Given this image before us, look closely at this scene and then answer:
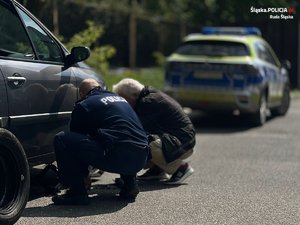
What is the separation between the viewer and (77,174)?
579 centimetres

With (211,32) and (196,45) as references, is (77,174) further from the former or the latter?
(211,32)

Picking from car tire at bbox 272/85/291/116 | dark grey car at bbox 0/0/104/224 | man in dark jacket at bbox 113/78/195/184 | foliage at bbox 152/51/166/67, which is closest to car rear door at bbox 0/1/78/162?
dark grey car at bbox 0/0/104/224

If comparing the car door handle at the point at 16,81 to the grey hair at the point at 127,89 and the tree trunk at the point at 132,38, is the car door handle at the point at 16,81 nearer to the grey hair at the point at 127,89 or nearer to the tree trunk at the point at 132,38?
the grey hair at the point at 127,89

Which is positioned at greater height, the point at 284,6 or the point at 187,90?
the point at 284,6

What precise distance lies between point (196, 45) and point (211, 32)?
1013 mm

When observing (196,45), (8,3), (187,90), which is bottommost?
(187,90)

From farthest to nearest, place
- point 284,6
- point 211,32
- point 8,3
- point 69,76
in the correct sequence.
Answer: point 284,6 < point 211,32 < point 69,76 < point 8,3

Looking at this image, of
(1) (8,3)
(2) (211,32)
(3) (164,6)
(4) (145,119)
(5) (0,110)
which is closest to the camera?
(5) (0,110)

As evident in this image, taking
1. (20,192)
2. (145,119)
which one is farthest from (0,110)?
(145,119)

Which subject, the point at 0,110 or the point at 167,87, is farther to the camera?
the point at 167,87

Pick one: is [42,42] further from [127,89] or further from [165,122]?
A: [165,122]

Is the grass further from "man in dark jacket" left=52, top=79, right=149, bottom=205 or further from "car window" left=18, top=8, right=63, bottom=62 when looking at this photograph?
"man in dark jacket" left=52, top=79, right=149, bottom=205

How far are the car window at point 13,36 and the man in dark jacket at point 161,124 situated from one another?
1208mm

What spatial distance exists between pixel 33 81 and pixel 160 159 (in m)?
1.82
